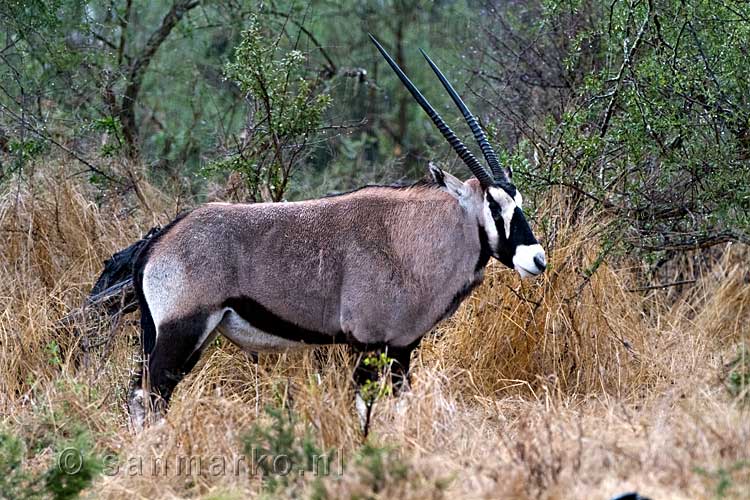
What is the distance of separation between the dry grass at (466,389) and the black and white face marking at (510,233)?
760mm

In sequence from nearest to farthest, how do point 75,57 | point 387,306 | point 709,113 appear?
point 387,306, point 709,113, point 75,57

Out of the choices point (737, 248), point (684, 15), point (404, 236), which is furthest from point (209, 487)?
point (737, 248)

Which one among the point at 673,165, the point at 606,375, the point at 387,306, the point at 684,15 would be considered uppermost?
the point at 684,15

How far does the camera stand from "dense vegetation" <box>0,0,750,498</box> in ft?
16.6

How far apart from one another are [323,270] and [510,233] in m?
1.12

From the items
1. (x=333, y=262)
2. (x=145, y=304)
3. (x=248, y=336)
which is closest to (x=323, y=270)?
(x=333, y=262)

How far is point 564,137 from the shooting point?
753 cm

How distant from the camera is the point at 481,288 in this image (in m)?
7.52

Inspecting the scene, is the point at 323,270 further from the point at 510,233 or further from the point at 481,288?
the point at 481,288

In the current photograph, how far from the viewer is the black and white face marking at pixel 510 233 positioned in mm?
6207

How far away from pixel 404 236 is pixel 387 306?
18.3 inches

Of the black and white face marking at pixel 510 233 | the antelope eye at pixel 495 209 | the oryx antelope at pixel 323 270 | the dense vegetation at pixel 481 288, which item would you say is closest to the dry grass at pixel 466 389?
the dense vegetation at pixel 481 288

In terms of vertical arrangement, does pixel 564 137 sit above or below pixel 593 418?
above

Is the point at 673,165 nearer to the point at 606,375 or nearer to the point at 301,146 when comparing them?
the point at 606,375
